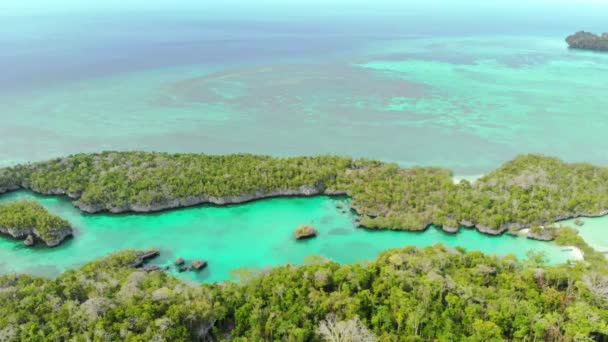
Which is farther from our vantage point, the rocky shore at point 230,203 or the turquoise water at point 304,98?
the turquoise water at point 304,98

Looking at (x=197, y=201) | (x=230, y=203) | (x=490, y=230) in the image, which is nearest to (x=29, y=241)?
(x=197, y=201)

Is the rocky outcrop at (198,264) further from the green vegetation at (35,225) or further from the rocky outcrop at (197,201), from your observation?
the green vegetation at (35,225)

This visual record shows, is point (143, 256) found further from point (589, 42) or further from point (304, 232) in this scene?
point (589, 42)

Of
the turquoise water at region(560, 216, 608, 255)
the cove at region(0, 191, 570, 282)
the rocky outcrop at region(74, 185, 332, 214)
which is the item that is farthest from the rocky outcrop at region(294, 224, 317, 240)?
the turquoise water at region(560, 216, 608, 255)

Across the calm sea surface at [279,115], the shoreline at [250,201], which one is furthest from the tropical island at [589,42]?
the shoreline at [250,201]

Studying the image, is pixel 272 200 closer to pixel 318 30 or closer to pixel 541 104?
pixel 541 104

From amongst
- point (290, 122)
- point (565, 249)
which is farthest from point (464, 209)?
point (290, 122)
